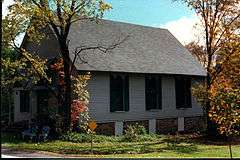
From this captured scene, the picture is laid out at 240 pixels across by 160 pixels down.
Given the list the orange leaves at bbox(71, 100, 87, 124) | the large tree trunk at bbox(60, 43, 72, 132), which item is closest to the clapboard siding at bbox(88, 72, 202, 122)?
the orange leaves at bbox(71, 100, 87, 124)

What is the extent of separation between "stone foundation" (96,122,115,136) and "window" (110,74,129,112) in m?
0.94

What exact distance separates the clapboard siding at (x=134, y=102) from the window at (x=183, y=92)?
449mm

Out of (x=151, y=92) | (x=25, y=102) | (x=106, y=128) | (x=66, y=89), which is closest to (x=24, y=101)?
(x=25, y=102)

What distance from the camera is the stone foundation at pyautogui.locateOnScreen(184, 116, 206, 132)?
32959 millimetres

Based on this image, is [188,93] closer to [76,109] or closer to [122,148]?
[76,109]

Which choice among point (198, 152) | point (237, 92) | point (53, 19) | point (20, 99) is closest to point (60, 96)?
point (53, 19)

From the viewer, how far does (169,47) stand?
115 feet

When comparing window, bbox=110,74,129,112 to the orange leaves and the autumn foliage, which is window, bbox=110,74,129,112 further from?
the orange leaves

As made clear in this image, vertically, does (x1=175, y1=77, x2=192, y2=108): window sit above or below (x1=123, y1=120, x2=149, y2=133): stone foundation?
above

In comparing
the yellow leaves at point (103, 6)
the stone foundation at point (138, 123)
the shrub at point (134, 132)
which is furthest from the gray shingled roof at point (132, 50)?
the yellow leaves at point (103, 6)

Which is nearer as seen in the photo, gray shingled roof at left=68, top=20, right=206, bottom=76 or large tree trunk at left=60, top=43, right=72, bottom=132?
large tree trunk at left=60, top=43, right=72, bottom=132

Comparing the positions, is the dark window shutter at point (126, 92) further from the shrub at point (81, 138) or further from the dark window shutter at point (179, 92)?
the dark window shutter at point (179, 92)

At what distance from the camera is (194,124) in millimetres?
33906

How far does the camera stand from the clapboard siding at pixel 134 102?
26.1 m
